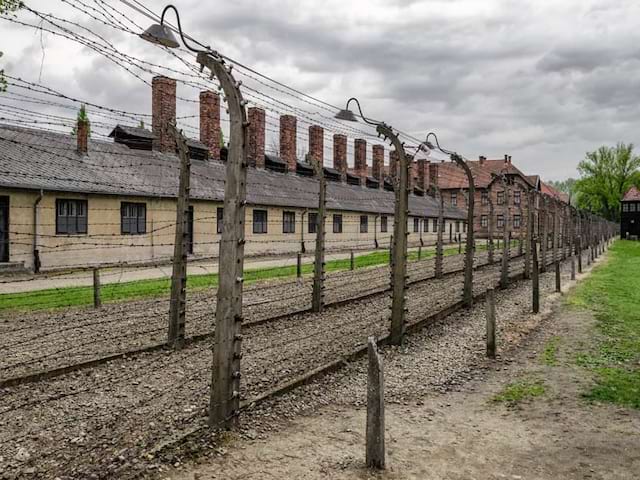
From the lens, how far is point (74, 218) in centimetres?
1966

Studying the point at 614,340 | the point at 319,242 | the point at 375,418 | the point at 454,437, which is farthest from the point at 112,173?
the point at 375,418

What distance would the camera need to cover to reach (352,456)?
431 centimetres

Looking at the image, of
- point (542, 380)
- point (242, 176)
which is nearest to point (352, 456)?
point (242, 176)

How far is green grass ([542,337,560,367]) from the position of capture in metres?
7.44

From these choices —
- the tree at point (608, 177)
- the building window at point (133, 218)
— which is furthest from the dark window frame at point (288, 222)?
the tree at point (608, 177)

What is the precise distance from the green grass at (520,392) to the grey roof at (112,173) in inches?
370

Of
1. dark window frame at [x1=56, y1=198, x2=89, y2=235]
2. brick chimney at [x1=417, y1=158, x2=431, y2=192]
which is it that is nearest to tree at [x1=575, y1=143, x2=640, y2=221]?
brick chimney at [x1=417, y1=158, x2=431, y2=192]

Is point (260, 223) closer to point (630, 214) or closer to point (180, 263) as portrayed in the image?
point (180, 263)

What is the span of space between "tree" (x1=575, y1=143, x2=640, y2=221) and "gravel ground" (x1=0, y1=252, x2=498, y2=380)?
237ft

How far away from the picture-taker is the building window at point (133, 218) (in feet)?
69.5

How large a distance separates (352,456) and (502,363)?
12.8ft

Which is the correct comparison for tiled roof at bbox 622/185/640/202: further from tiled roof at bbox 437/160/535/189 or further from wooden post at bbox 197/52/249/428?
wooden post at bbox 197/52/249/428

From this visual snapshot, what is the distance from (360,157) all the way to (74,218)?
29060 millimetres

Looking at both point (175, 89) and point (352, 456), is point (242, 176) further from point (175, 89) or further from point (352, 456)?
point (175, 89)
